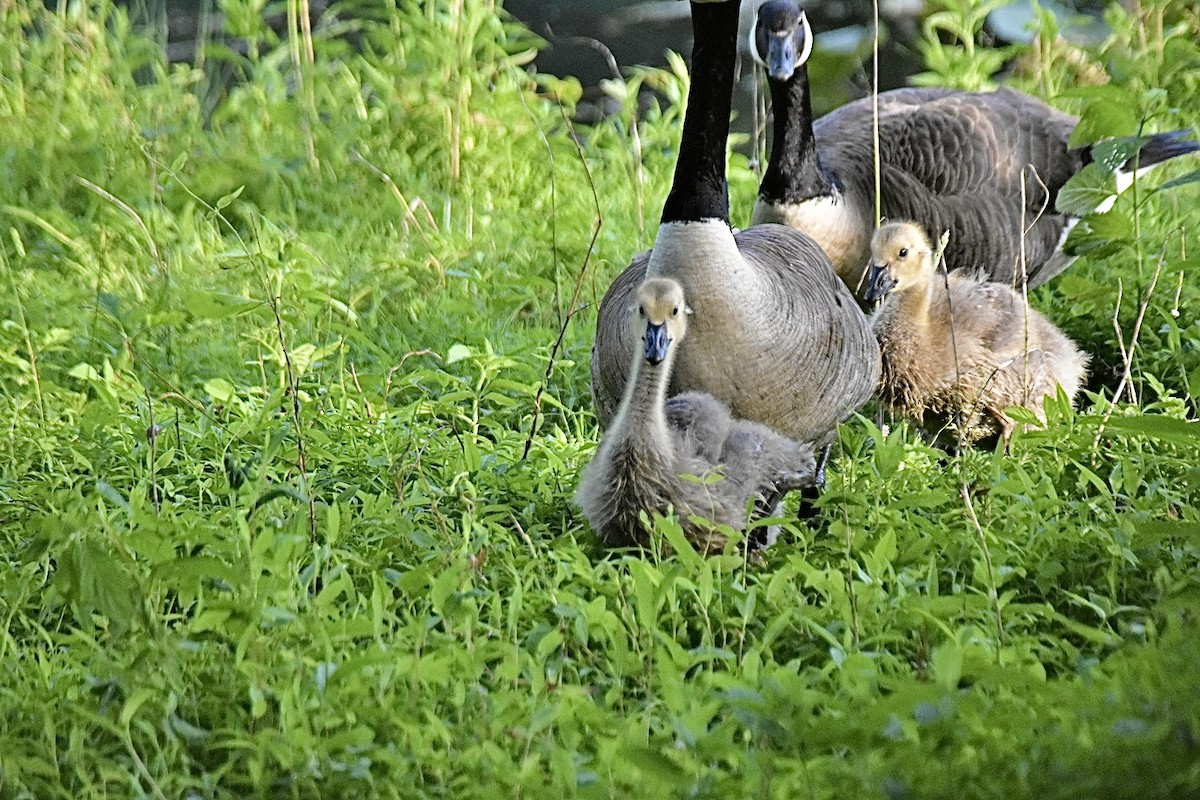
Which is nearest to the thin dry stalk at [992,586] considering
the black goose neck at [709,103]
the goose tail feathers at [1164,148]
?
→ the black goose neck at [709,103]

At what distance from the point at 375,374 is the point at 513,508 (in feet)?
3.82

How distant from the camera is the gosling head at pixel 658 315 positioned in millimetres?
3785

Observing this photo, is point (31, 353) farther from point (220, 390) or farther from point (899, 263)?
point (899, 263)

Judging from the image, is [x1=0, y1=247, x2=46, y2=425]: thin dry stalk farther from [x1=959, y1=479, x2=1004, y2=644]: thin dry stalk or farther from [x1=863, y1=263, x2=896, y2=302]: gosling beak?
[x1=959, y1=479, x2=1004, y2=644]: thin dry stalk

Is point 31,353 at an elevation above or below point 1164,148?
below

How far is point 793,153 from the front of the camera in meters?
5.85

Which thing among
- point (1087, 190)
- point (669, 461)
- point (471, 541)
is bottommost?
point (471, 541)

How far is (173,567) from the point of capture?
3.00 m

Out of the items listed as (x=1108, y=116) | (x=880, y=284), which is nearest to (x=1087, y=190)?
(x=1108, y=116)

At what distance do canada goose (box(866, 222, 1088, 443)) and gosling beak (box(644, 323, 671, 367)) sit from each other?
57.9 inches

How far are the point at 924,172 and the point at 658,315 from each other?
2609 mm

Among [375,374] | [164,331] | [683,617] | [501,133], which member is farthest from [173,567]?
[501,133]

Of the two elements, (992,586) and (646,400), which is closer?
(992,586)

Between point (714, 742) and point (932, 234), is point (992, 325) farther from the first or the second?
point (714, 742)
